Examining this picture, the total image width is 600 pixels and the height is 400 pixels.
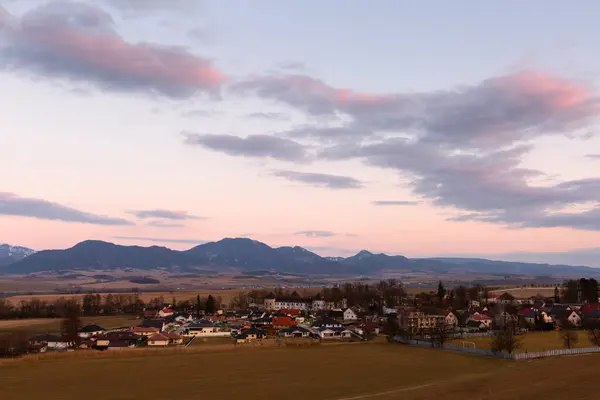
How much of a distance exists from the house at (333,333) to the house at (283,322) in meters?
11.5

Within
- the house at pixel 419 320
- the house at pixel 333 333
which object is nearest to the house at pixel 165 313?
the house at pixel 333 333

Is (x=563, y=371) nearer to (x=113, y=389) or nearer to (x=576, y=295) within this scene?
(x=113, y=389)

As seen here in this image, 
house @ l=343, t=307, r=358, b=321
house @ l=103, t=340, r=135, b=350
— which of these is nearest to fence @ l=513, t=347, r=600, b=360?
house @ l=103, t=340, r=135, b=350

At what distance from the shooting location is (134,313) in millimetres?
116188

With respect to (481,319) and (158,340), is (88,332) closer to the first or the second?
(158,340)

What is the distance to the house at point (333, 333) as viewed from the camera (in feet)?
245

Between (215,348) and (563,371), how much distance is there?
Result: 117 feet

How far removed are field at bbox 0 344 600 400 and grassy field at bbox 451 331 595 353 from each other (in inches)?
314

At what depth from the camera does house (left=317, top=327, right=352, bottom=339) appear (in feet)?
245

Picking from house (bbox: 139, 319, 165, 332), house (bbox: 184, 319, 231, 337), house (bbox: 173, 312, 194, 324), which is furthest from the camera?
house (bbox: 173, 312, 194, 324)

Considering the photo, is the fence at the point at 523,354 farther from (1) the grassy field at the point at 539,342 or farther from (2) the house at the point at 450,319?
(2) the house at the point at 450,319

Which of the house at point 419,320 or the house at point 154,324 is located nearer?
the house at point 154,324

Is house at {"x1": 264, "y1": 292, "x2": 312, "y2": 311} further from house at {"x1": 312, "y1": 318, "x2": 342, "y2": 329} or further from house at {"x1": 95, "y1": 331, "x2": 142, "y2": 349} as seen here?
house at {"x1": 95, "y1": 331, "x2": 142, "y2": 349}

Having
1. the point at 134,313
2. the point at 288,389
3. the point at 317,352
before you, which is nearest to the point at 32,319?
the point at 134,313
